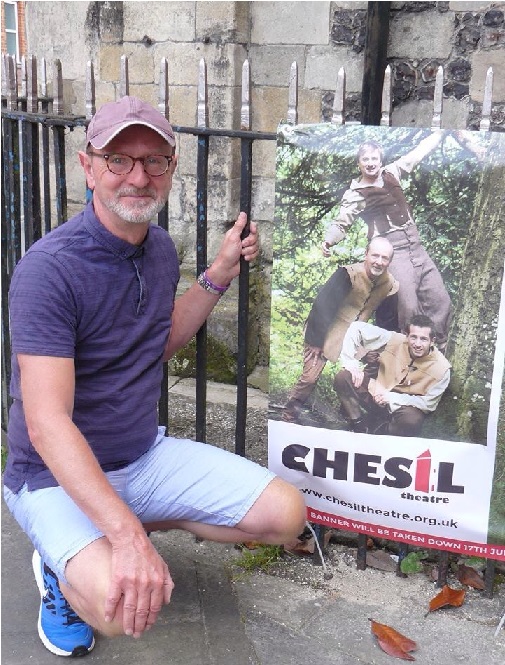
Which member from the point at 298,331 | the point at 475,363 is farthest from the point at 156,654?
the point at 475,363

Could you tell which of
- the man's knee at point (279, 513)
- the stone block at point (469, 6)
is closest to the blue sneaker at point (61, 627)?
the man's knee at point (279, 513)

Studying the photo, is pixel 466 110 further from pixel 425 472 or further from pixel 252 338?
pixel 425 472

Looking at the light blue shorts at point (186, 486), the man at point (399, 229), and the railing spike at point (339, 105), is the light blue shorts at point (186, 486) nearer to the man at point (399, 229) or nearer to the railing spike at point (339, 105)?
the man at point (399, 229)

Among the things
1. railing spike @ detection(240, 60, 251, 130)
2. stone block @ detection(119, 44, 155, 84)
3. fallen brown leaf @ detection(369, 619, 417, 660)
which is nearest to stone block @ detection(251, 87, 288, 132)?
stone block @ detection(119, 44, 155, 84)

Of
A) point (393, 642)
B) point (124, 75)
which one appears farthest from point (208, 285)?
point (393, 642)

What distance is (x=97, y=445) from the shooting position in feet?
8.55

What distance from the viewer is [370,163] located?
2656 mm

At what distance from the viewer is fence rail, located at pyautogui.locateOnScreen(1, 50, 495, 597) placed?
2709mm

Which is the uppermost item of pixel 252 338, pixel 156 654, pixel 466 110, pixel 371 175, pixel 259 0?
pixel 259 0

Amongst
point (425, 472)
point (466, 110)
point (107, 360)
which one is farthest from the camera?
point (466, 110)

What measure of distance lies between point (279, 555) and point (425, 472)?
0.74 metres

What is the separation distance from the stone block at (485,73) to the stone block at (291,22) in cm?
92

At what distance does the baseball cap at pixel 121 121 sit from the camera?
2418 millimetres

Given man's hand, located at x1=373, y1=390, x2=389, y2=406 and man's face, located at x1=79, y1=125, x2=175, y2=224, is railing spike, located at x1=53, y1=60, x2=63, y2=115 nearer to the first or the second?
man's face, located at x1=79, y1=125, x2=175, y2=224
